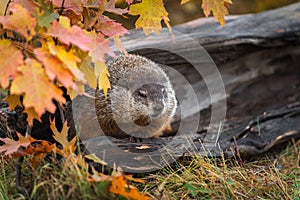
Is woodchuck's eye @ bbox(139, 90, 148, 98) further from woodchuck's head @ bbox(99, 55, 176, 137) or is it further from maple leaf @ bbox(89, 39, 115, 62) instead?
maple leaf @ bbox(89, 39, 115, 62)

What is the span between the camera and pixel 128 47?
388 cm

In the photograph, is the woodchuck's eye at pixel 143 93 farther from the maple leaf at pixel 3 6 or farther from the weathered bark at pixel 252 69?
the maple leaf at pixel 3 6

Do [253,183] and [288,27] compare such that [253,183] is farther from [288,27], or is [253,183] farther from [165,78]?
[288,27]

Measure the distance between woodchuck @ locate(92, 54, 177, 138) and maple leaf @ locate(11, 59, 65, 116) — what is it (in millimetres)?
1273

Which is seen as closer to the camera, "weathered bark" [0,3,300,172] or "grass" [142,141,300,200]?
"grass" [142,141,300,200]

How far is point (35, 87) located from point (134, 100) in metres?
1.38

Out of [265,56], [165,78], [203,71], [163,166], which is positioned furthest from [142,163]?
[265,56]

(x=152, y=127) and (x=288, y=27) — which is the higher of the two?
(x=288, y=27)

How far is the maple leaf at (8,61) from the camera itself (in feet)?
6.80

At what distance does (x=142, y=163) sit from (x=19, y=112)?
93cm

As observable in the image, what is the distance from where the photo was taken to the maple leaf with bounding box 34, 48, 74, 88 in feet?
6.84

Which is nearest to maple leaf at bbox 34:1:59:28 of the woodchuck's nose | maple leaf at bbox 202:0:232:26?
maple leaf at bbox 202:0:232:26

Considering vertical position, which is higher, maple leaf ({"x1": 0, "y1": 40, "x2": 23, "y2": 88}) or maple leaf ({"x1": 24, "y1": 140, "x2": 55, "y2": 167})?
maple leaf ({"x1": 0, "y1": 40, "x2": 23, "y2": 88})

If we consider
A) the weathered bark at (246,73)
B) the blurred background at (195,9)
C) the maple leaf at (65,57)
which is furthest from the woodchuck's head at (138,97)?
the blurred background at (195,9)
